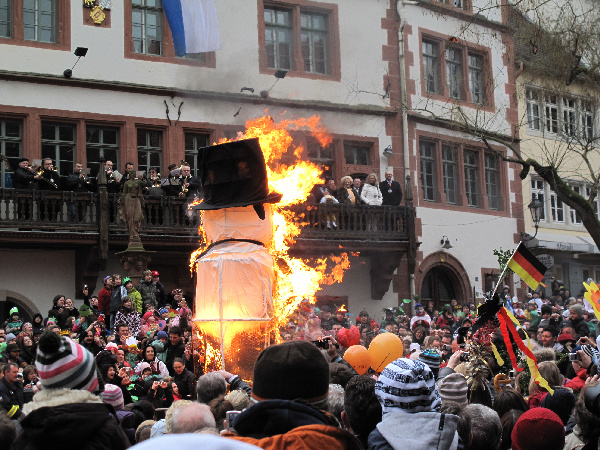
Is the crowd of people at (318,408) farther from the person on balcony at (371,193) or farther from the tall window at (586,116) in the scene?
the person on balcony at (371,193)

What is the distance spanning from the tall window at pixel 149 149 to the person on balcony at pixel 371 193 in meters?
5.44

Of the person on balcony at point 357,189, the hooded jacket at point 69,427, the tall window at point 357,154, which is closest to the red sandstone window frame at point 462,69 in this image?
the tall window at point 357,154

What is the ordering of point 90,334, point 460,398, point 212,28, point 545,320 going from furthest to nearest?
1. point 212,28
2. point 545,320
3. point 90,334
4. point 460,398

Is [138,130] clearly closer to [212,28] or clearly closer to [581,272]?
[212,28]

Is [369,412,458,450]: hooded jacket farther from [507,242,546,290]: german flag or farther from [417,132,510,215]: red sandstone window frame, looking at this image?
[417,132,510,215]: red sandstone window frame

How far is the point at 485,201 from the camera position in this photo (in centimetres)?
2834

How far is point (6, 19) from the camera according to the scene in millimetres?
21375

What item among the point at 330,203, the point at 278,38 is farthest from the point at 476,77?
the point at 330,203

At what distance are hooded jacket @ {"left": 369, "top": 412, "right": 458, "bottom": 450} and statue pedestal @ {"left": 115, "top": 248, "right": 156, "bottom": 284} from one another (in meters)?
15.6

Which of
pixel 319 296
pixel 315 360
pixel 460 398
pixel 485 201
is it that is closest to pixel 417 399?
pixel 315 360

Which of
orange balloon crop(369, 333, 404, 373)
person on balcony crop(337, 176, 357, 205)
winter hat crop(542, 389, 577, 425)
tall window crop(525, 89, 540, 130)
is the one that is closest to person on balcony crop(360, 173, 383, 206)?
person on balcony crop(337, 176, 357, 205)

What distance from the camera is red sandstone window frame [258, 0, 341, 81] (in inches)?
960

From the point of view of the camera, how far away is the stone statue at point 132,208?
772 inches

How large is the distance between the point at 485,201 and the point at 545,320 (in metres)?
12.4
